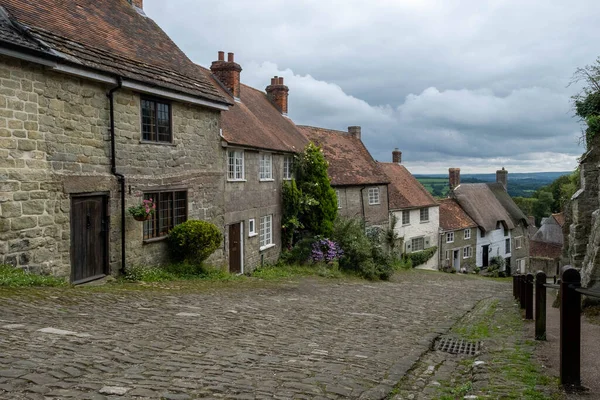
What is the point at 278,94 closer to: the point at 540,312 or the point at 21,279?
the point at 21,279

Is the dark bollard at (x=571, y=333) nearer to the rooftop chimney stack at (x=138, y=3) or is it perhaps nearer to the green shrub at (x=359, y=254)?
the rooftop chimney stack at (x=138, y=3)

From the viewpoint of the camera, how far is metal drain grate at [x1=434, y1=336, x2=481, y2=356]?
24.7 feet

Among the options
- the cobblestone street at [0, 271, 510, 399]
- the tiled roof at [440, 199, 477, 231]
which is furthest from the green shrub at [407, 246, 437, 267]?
the cobblestone street at [0, 271, 510, 399]

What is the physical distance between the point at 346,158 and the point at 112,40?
21.2 m

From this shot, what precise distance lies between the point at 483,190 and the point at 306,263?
32.8m

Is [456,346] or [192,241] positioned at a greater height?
[192,241]

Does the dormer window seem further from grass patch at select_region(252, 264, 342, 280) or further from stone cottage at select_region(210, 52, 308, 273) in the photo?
grass patch at select_region(252, 264, 342, 280)

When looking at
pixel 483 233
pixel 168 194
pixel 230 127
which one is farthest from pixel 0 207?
pixel 483 233

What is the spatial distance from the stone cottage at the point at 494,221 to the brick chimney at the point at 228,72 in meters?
29.7

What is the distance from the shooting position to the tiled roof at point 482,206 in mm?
46156

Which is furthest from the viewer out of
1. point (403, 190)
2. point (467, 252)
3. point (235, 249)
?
point (467, 252)

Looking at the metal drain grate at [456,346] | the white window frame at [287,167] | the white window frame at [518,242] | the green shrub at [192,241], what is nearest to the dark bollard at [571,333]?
the metal drain grate at [456,346]


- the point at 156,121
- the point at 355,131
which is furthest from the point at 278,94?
the point at 156,121

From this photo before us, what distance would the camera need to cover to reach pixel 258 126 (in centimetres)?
2294
